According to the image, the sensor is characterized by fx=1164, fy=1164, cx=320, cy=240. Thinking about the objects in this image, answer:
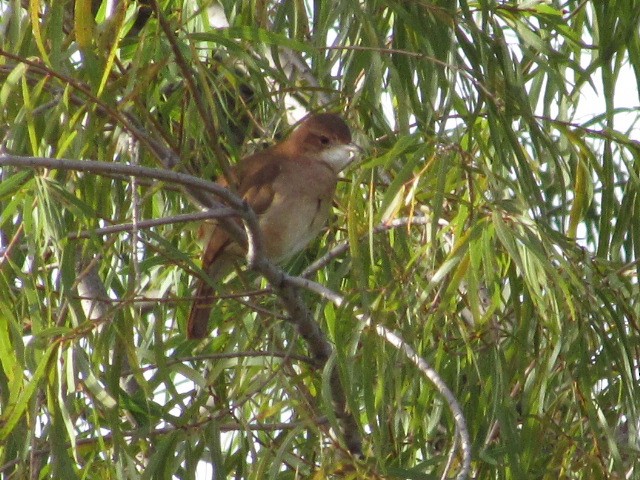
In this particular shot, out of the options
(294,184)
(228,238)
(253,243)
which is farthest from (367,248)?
(294,184)

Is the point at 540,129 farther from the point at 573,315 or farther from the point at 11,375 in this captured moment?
the point at 11,375

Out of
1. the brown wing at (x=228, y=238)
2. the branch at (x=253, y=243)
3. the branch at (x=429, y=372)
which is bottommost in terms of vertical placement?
the branch at (x=429, y=372)

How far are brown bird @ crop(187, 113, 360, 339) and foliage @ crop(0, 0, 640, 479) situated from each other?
61 centimetres

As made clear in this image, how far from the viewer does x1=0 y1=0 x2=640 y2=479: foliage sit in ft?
7.95

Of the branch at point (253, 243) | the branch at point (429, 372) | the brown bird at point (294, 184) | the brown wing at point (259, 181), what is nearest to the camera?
the branch at point (253, 243)

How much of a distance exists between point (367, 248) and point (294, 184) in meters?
1.23

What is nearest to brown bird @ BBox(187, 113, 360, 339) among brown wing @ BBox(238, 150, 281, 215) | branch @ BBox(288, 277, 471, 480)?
brown wing @ BBox(238, 150, 281, 215)

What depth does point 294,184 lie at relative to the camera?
4.08m

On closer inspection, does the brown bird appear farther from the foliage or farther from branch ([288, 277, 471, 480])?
branch ([288, 277, 471, 480])

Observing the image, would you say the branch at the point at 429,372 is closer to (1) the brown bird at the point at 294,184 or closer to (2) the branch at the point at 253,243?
(2) the branch at the point at 253,243

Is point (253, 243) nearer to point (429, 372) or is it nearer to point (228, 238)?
point (429, 372)

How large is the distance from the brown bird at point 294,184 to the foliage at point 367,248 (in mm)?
608

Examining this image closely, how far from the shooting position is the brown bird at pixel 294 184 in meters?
3.90

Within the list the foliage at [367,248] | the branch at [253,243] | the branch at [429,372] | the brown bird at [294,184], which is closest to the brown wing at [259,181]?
the brown bird at [294,184]
